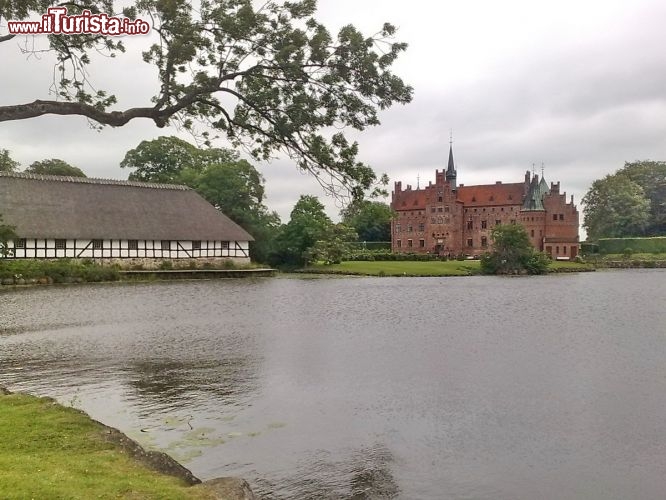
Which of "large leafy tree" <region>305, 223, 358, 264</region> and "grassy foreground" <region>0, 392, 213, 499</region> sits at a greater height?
"large leafy tree" <region>305, 223, 358, 264</region>

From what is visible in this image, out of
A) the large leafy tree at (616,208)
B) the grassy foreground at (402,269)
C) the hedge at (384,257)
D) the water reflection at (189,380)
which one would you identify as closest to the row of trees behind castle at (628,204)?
the large leafy tree at (616,208)

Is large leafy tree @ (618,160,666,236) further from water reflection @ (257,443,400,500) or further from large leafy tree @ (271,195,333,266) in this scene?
water reflection @ (257,443,400,500)

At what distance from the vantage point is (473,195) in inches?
3597

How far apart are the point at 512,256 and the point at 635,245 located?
101ft

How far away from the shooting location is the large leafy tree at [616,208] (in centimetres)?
8025

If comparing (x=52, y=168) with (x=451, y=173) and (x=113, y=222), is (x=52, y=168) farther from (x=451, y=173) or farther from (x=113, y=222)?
(x=451, y=173)

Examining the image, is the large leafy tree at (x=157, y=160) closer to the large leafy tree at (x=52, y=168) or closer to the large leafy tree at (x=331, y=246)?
the large leafy tree at (x=52, y=168)

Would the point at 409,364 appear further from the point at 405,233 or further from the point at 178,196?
the point at 405,233

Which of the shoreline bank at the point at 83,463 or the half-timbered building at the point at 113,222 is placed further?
the half-timbered building at the point at 113,222

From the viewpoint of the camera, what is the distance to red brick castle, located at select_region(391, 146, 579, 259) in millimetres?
83306

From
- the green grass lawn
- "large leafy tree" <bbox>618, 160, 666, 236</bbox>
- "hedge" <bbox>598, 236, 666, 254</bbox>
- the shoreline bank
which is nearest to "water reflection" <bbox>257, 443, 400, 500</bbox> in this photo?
the shoreline bank

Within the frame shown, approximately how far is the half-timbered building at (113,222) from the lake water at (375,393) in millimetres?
20012

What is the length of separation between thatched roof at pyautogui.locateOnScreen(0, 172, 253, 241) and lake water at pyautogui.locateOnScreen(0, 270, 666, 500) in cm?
2043

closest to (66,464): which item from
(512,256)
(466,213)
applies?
(512,256)
